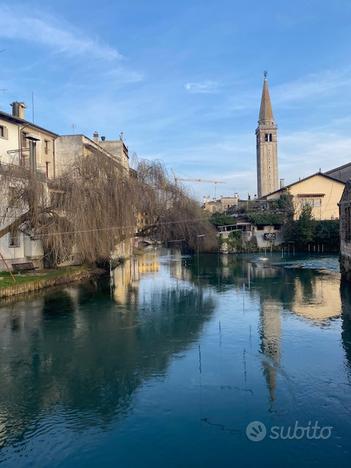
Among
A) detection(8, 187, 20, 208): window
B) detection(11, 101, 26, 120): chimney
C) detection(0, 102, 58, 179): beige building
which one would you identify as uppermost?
detection(11, 101, 26, 120): chimney

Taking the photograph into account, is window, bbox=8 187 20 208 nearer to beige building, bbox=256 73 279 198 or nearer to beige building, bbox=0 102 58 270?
beige building, bbox=0 102 58 270

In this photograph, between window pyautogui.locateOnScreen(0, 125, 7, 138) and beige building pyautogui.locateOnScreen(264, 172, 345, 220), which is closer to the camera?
window pyautogui.locateOnScreen(0, 125, 7, 138)

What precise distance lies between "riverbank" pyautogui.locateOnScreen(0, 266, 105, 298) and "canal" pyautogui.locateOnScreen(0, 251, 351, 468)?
1.81 metres

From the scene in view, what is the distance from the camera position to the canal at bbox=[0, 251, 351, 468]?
7.56 m

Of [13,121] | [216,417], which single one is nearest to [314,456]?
[216,417]

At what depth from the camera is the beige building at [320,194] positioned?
57.8 metres

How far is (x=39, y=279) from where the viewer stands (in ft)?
77.3

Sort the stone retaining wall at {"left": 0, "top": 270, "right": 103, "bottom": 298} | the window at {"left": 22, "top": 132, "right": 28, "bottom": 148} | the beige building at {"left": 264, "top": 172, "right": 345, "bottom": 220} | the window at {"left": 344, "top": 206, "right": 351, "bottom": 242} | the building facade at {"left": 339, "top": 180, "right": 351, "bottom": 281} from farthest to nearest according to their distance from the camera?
the beige building at {"left": 264, "top": 172, "right": 345, "bottom": 220} < the window at {"left": 22, "top": 132, "right": 28, "bottom": 148} < the building facade at {"left": 339, "top": 180, "right": 351, "bottom": 281} < the window at {"left": 344, "top": 206, "right": 351, "bottom": 242} < the stone retaining wall at {"left": 0, "top": 270, "right": 103, "bottom": 298}

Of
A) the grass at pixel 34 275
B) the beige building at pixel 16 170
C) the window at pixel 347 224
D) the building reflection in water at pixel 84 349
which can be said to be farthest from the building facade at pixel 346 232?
the beige building at pixel 16 170

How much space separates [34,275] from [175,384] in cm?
1593

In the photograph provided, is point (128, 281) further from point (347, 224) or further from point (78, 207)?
point (347, 224)

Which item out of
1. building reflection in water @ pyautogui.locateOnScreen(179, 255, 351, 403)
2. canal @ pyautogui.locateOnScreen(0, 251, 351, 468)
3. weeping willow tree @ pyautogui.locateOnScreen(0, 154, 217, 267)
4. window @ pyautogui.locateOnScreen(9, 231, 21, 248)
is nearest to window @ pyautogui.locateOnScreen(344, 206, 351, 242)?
building reflection in water @ pyautogui.locateOnScreen(179, 255, 351, 403)

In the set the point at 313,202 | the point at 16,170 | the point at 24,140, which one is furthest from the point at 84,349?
the point at 313,202

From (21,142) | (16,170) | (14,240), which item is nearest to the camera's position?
(16,170)
